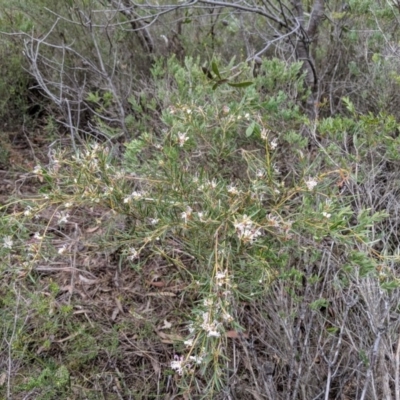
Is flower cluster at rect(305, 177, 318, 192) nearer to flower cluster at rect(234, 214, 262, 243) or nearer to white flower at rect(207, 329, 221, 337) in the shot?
flower cluster at rect(234, 214, 262, 243)

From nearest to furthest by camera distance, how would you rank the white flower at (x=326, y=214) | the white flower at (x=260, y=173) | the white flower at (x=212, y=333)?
1. the white flower at (x=212, y=333)
2. the white flower at (x=326, y=214)
3. the white flower at (x=260, y=173)

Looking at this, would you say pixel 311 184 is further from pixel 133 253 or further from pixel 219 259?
pixel 133 253

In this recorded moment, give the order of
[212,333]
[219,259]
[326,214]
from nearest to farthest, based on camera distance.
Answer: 1. [212,333]
2. [326,214]
3. [219,259]

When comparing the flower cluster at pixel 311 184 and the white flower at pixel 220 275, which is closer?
the white flower at pixel 220 275

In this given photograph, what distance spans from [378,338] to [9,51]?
3.94m

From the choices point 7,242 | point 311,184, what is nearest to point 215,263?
point 311,184

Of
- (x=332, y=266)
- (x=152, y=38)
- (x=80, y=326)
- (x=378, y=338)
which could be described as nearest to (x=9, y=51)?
(x=152, y=38)

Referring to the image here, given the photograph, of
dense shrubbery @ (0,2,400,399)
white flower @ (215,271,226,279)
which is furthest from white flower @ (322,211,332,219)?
white flower @ (215,271,226,279)

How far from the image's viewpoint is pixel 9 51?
4.45 m

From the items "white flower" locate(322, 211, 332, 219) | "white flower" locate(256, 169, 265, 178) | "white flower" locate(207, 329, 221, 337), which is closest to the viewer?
"white flower" locate(207, 329, 221, 337)

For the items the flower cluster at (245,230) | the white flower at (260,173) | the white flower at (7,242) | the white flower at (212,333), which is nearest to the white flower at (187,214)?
the flower cluster at (245,230)

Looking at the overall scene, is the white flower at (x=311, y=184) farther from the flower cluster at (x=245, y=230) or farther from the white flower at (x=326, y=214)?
the flower cluster at (x=245, y=230)

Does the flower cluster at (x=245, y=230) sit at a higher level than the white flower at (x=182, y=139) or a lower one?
lower

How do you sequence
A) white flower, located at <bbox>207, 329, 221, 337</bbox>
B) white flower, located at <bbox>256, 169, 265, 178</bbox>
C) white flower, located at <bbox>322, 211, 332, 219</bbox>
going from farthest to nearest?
white flower, located at <bbox>256, 169, 265, 178</bbox>, white flower, located at <bbox>322, 211, 332, 219</bbox>, white flower, located at <bbox>207, 329, 221, 337</bbox>
